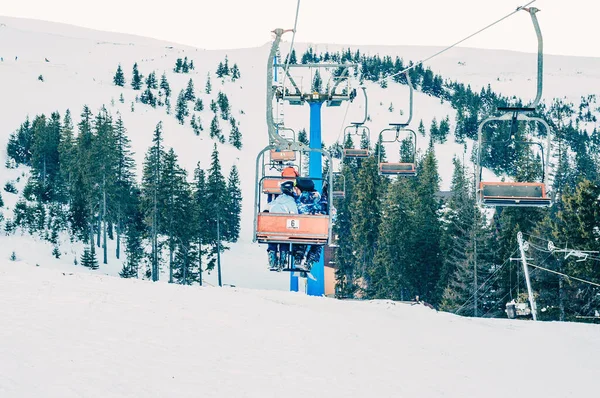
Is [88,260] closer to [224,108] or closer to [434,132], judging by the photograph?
[224,108]

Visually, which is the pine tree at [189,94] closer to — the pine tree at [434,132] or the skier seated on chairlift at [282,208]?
the pine tree at [434,132]

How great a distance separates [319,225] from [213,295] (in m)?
6.09

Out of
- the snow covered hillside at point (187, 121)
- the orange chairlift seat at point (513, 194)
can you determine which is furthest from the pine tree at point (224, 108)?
Answer: the orange chairlift seat at point (513, 194)

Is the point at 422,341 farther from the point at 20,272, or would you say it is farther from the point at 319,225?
the point at 20,272

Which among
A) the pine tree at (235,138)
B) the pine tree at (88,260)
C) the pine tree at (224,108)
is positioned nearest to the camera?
the pine tree at (88,260)

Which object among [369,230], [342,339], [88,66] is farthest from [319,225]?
[88,66]

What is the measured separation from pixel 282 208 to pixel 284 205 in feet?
0.28

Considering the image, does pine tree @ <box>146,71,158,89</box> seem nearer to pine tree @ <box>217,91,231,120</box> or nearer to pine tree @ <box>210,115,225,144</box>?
pine tree @ <box>217,91,231,120</box>

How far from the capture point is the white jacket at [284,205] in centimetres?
1355

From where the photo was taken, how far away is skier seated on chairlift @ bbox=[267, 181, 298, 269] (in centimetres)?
1359

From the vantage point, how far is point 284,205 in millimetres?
13609

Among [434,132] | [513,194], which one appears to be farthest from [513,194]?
[434,132]

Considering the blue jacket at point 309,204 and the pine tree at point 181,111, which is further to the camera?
the pine tree at point 181,111

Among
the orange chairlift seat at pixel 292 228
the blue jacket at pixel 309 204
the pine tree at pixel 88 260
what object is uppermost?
the blue jacket at pixel 309 204
